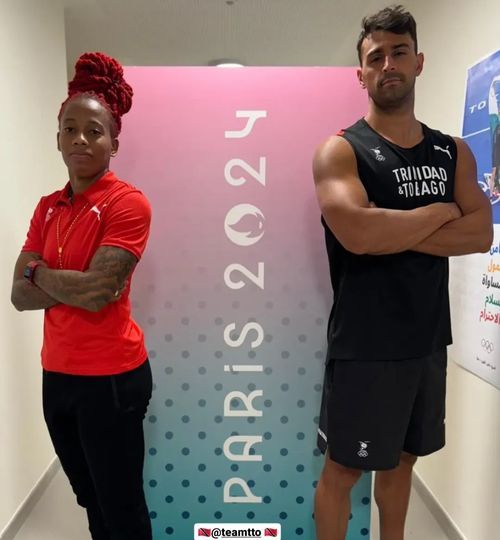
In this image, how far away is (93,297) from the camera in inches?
48.1

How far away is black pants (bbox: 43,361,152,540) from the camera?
1288mm

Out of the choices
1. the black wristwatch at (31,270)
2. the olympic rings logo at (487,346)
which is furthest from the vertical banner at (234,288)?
the olympic rings logo at (487,346)

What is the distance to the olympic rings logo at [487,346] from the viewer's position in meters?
1.68

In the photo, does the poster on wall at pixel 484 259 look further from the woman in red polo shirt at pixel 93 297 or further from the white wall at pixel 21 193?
the white wall at pixel 21 193

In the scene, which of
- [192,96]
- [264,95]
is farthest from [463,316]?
[192,96]

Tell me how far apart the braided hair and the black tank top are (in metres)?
0.66

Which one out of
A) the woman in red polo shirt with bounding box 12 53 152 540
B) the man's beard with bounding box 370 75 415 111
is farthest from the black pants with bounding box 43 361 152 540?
the man's beard with bounding box 370 75 415 111

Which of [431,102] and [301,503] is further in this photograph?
[431,102]

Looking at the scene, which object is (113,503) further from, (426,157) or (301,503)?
(426,157)

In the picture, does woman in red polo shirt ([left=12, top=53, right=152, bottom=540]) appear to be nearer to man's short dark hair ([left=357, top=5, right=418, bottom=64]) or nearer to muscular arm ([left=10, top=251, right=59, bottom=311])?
muscular arm ([left=10, top=251, right=59, bottom=311])

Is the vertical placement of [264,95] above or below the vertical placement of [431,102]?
below

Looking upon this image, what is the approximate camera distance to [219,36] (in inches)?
148

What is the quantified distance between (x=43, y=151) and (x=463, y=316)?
6.96ft

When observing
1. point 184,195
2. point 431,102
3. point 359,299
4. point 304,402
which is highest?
point 431,102
